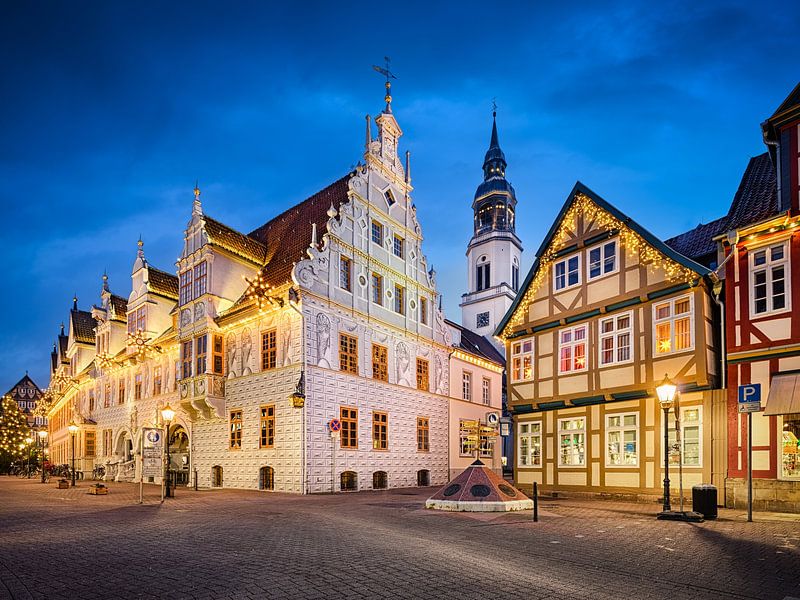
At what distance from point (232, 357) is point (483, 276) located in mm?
36065

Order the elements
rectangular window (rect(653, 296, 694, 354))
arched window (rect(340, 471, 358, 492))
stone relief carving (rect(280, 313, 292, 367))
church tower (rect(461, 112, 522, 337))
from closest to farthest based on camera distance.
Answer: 1. rectangular window (rect(653, 296, 694, 354))
2. stone relief carving (rect(280, 313, 292, 367))
3. arched window (rect(340, 471, 358, 492))
4. church tower (rect(461, 112, 522, 337))

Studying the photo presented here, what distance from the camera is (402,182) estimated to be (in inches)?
1324

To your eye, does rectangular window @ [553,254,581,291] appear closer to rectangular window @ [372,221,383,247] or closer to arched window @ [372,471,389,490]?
rectangular window @ [372,221,383,247]

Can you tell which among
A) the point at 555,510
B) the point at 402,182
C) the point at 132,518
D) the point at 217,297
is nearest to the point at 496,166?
the point at 402,182

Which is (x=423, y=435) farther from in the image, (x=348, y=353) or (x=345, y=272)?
(x=345, y=272)

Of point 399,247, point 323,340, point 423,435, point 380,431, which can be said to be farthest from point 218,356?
point 423,435

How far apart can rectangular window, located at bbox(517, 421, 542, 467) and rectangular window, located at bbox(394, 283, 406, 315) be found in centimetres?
990

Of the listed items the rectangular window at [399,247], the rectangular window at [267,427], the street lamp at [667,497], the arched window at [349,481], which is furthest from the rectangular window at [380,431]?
the street lamp at [667,497]

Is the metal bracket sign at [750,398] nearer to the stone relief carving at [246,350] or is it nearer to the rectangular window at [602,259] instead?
the rectangular window at [602,259]

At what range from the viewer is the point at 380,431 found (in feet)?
95.6

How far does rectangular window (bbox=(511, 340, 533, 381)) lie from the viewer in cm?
2516

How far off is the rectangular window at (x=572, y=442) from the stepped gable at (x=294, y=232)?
1366 cm

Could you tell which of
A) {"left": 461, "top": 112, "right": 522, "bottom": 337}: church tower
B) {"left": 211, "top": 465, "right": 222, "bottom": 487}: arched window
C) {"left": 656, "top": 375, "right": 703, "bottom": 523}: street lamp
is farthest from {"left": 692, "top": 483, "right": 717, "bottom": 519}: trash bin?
{"left": 461, "top": 112, "right": 522, "bottom": 337}: church tower

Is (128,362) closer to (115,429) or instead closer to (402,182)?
(115,429)
